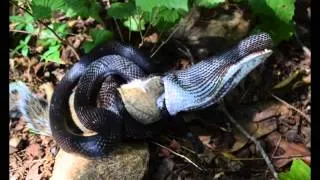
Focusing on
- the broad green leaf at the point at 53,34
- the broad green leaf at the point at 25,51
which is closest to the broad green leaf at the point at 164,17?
the broad green leaf at the point at 53,34

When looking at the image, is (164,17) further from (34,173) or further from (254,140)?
(34,173)

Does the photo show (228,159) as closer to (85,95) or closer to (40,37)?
(85,95)

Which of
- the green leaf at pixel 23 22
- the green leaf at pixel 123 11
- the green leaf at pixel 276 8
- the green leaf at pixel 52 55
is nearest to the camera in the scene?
the green leaf at pixel 276 8

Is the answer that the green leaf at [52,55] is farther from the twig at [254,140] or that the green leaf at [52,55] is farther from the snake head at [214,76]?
the twig at [254,140]

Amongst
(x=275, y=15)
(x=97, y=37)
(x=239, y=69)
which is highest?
(x=275, y=15)

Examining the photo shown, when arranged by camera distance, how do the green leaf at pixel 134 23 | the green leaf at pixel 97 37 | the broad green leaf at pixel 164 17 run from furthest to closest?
1. the green leaf at pixel 134 23
2. the green leaf at pixel 97 37
3. the broad green leaf at pixel 164 17

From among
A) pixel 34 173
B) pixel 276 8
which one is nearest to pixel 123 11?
pixel 276 8

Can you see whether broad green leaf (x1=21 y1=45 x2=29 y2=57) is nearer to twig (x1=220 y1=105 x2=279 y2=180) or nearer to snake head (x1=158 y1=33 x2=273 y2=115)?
snake head (x1=158 y1=33 x2=273 y2=115)
